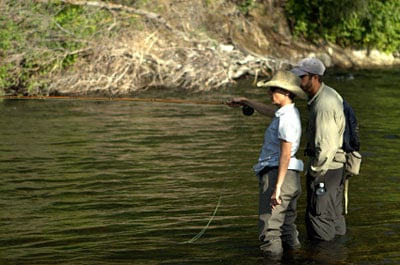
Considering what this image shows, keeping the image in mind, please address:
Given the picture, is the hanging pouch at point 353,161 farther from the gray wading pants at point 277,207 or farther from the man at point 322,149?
the gray wading pants at point 277,207

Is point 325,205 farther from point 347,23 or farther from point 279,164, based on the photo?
point 347,23

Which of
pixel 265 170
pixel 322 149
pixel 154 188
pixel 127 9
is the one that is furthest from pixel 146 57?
pixel 265 170

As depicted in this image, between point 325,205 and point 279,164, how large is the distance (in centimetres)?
94

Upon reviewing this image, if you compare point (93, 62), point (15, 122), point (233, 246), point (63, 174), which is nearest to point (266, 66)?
point (93, 62)

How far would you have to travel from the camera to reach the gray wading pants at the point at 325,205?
8094mm

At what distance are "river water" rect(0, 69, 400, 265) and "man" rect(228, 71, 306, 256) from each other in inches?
18.9

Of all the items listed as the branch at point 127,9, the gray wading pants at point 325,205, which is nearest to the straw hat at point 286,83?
the gray wading pants at point 325,205

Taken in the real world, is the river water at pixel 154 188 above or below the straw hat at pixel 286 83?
below

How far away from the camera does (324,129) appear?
7.87 meters

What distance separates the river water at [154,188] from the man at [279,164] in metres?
0.48

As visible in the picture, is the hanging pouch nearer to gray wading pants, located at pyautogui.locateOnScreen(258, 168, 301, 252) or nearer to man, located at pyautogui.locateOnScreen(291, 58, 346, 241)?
man, located at pyautogui.locateOnScreen(291, 58, 346, 241)

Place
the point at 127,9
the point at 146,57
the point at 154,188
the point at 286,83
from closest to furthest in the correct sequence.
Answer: the point at 286,83
the point at 154,188
the point at 146,57
the point at 127,9

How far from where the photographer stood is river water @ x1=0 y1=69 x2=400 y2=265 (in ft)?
28.1

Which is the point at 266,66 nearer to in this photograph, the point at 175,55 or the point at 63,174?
the point at 175,55
